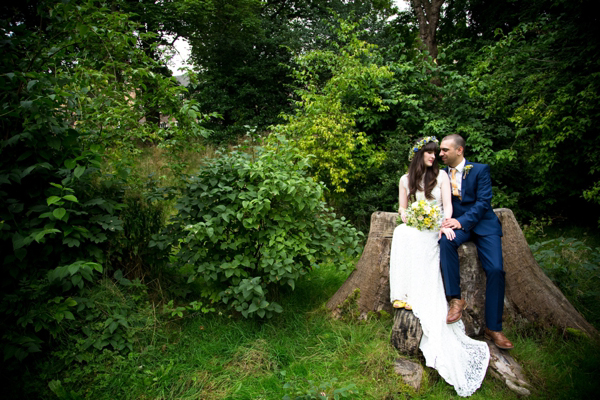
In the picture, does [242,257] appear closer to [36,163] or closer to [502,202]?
[36,163]

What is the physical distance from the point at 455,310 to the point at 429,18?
11.2 metres

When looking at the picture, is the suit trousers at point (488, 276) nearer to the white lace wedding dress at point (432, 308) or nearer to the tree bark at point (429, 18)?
the white lace wedding dress at point (432, 308)

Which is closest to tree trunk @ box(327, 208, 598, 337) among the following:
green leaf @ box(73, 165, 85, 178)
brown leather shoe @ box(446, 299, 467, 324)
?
brown leather shoe @ box(446, 299, 467, 324)

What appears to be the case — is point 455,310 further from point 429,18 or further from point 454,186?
point 429,18

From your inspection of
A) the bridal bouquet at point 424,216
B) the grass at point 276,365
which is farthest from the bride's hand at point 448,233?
the grass at point 276,365

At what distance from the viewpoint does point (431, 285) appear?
145 inches

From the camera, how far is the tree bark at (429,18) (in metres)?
11.8

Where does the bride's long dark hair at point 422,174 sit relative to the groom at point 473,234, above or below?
above

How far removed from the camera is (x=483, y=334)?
3799 millimetres

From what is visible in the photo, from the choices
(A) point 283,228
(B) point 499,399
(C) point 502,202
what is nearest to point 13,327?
(A) point 283,228

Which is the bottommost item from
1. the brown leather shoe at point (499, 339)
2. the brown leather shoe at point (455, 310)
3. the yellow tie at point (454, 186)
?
the brown leather shoe at point (499, 339)

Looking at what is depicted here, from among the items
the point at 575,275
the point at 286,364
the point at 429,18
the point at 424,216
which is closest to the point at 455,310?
the point at 424,216

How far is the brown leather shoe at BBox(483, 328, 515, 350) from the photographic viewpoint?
3.51 metres

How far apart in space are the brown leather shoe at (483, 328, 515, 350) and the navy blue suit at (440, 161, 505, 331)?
2.0 inches
